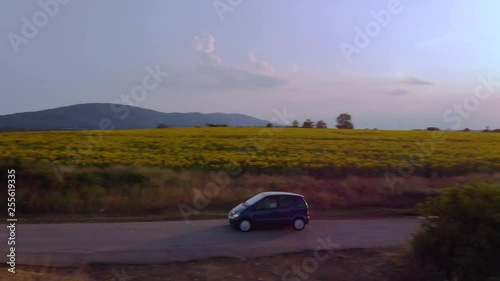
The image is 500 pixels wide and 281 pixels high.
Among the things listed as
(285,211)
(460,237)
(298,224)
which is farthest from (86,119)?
(460,237)

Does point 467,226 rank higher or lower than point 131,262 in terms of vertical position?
higher

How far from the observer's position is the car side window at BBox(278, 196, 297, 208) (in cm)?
1641

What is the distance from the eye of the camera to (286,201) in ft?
54.3

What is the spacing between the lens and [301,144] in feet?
126

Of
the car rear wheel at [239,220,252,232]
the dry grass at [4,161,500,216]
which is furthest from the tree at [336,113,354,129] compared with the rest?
the car rear wheel at [239,220,252,232]

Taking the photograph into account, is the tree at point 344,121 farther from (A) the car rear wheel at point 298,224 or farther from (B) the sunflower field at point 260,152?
(A) the car rear wheel at point 298,224

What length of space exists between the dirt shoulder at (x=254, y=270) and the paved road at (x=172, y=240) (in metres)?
0.55

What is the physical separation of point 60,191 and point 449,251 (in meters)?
15.3

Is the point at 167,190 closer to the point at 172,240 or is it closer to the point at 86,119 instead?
the point at 172,240

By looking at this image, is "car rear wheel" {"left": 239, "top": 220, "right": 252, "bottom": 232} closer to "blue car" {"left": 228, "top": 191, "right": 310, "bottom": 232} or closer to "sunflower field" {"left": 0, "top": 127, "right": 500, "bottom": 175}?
"blue car" {"left": 228, "top": 191, "right": 310, "bottom": 232}

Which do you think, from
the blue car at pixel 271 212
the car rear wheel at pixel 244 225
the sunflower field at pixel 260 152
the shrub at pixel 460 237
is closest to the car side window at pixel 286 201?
the blue car at pixel 271 212

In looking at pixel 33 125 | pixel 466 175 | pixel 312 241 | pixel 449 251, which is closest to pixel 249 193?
pixel 312 241

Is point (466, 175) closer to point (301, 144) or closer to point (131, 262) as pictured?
point (301, 144)

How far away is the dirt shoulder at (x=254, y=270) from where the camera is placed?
1077cm
